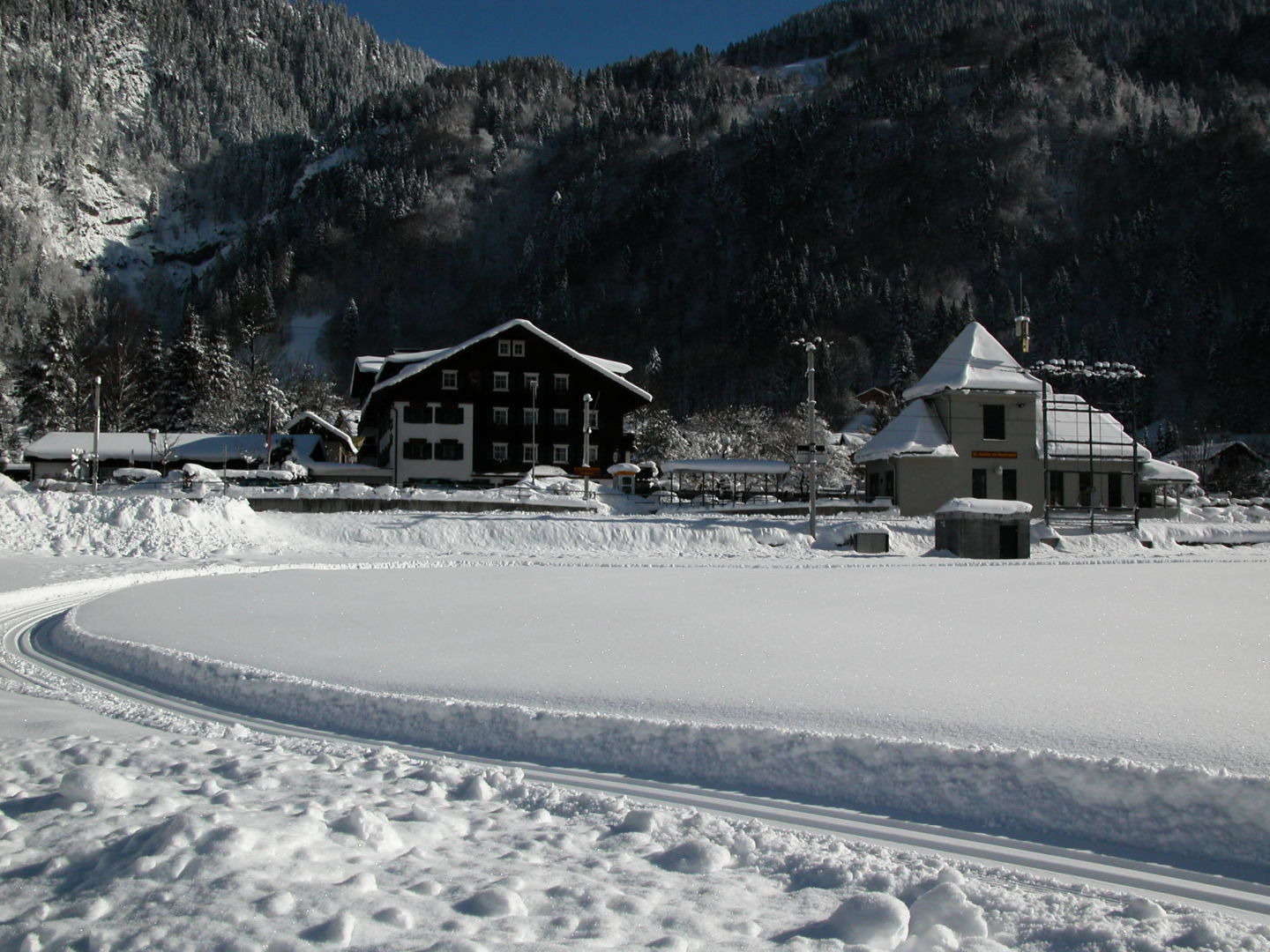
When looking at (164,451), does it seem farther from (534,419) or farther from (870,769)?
(870,769)

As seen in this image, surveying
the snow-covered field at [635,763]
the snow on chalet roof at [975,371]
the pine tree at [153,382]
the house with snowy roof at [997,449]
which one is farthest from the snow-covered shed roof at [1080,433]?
the pine tree at [153,382]

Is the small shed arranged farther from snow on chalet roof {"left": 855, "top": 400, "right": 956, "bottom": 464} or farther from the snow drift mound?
the snow drift mound

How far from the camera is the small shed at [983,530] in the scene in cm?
3491

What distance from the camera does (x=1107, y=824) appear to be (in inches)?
243

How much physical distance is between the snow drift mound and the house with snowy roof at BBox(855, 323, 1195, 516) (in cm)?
3250

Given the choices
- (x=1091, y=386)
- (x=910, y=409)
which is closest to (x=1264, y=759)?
(x=910, y=409)

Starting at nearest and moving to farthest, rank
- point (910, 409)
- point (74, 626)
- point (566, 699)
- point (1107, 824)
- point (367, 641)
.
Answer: point (1107, 824)
point (566, 699)
point (367, 641)
point (74, 626)
point (910, 409)

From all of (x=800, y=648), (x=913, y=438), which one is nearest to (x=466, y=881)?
(x=800, y=648)

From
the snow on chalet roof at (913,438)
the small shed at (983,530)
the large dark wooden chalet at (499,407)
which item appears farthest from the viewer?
the large dark wooden chalet at (499,407)

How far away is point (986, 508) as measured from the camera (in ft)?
116

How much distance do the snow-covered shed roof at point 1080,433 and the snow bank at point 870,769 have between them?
156 ft

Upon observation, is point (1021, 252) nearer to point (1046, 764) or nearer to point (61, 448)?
point (61, 448)

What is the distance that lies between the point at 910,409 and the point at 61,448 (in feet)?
195

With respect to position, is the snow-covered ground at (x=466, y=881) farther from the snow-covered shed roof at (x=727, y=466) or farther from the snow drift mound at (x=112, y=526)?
the snow-covered shed roof at (x=727, y=466)
